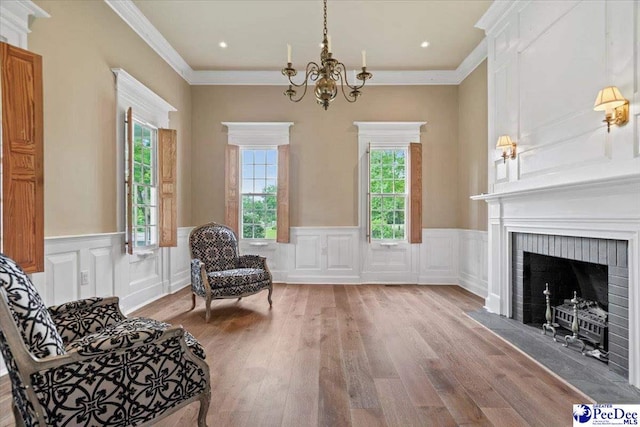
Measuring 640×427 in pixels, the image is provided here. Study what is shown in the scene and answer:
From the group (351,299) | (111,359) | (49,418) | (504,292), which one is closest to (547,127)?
(504,292)

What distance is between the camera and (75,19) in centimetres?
305

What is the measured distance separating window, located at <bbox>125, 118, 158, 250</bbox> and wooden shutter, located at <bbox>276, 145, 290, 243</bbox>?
72.8 inches

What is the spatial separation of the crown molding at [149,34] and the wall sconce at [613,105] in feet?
15.1

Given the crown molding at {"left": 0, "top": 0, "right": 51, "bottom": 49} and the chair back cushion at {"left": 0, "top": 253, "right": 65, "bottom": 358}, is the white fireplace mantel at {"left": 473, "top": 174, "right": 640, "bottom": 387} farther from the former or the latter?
the crown molding at {"left": 0, "top": 0, "right": 51, "bottom": 49}

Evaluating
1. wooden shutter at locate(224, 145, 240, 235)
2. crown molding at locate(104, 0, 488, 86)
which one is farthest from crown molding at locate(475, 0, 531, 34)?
wooden shutter at locate(224, 145, 240, 235)

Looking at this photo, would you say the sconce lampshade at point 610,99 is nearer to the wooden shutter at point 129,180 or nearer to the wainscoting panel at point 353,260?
Answer: the wainscoting panel at point 353,260

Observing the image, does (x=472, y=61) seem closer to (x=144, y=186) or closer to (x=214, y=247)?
(x=214, y=247)

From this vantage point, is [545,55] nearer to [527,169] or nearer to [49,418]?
[527,169]

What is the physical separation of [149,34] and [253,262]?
10.7 ft

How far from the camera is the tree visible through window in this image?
5.61 m

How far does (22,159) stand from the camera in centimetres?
234

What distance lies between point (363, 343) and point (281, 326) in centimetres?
92

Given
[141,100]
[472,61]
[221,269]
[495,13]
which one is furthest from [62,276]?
[472,61]

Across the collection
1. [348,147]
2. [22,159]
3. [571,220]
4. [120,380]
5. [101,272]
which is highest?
[348,147]
